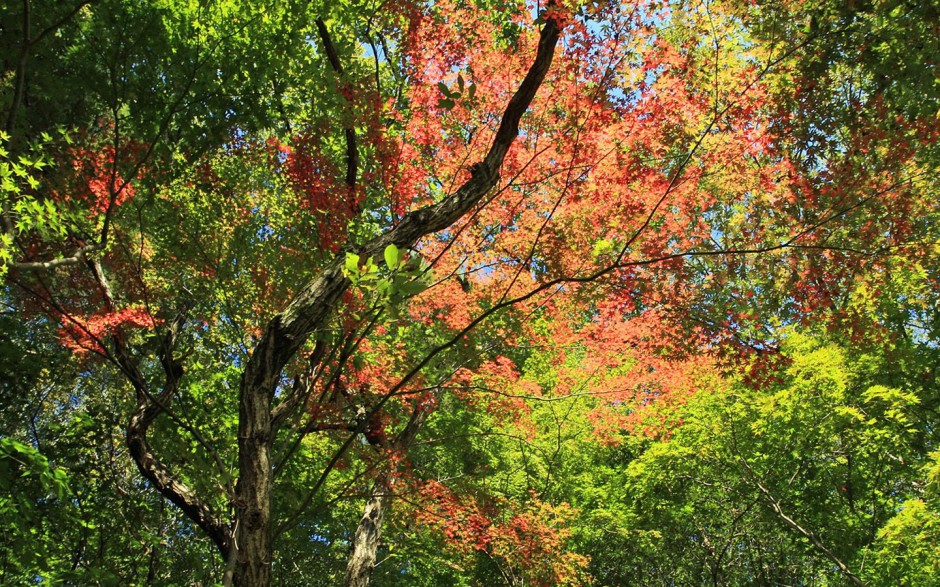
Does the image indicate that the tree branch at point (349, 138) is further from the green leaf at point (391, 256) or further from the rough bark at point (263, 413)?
the green leaf at point (391, 256)

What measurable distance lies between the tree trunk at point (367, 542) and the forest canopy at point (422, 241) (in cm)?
3

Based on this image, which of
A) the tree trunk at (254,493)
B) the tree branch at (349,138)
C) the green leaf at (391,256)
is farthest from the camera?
the tree branch at (349,138)

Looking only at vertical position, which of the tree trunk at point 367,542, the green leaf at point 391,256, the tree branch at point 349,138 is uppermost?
the tree branch at point 349,138

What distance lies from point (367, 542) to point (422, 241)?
13.3 feet

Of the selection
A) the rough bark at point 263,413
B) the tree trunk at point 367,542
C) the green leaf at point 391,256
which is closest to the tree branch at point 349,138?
the rough bark at point 263,413

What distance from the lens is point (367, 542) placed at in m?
7.89

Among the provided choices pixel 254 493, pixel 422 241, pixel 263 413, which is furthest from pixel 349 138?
pixel 254 493

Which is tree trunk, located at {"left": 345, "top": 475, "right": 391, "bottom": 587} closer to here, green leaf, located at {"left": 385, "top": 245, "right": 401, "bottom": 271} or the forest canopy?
the forest canopy

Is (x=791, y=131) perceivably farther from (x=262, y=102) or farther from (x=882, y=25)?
(x=262, y=102)

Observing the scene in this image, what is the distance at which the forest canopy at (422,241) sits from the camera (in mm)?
3951

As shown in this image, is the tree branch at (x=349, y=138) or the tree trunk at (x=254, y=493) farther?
the tree branch at (x=349, y=138)

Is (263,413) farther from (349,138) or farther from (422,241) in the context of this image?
(422,241)

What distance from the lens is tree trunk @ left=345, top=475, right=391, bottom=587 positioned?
7.65 metres

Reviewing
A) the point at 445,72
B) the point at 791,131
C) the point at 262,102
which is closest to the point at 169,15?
the point at 262,102
